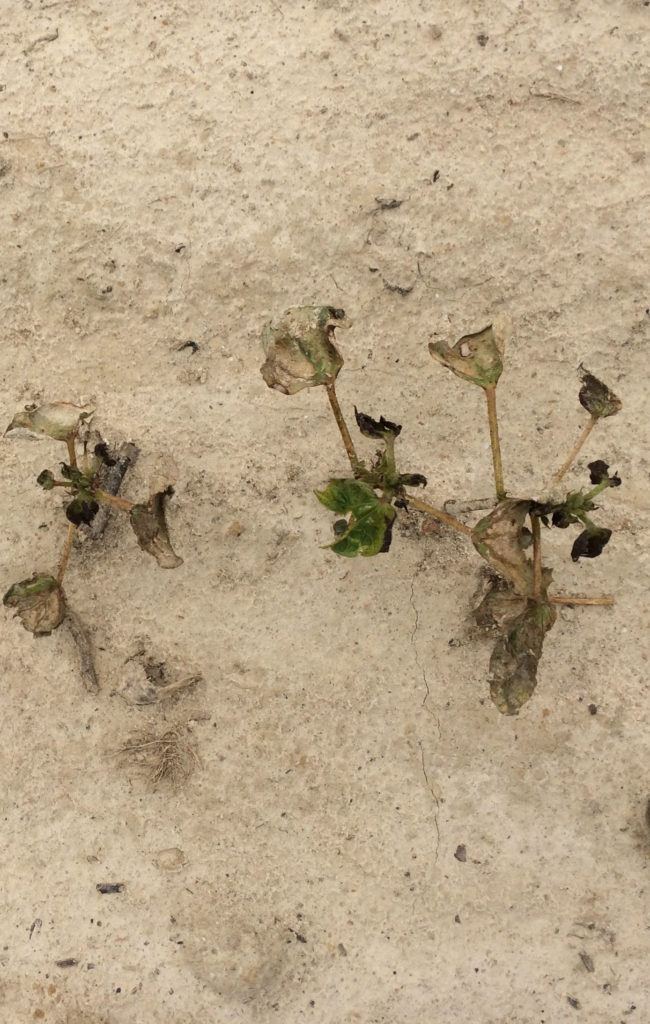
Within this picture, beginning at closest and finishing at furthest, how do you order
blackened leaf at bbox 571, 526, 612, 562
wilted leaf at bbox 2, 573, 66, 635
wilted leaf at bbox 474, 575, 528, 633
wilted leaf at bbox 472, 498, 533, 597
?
wilted leaf at bbox 472, 498, 533, 597 < blackened leaf at bbox 571, 526, 612, 562 < wilted leaf at bbox 474, 575, 528, 633 < wilted leaf at bbox 2, 573, 66, 635

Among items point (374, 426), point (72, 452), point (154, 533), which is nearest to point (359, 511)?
point (374, 426)

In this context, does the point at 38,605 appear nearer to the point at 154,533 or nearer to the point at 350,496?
the point at 154,533

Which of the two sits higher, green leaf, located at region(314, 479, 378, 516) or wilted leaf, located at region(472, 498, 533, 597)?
green leaf, located at region(314, 479, 378, 516)

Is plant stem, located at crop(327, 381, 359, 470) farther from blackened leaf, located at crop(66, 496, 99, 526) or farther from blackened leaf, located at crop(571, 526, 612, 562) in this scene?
blackened leaf, located at crop(66, 496, 99, 526)

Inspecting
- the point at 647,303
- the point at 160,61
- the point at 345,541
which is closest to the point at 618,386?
the point at 647,303

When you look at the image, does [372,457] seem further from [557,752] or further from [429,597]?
[557,752]

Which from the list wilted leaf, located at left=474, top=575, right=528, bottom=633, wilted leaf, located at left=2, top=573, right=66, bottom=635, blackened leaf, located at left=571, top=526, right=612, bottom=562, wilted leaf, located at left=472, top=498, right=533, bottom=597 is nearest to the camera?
wilted leaf, located at left=472, top=498, right=533, bottom=597

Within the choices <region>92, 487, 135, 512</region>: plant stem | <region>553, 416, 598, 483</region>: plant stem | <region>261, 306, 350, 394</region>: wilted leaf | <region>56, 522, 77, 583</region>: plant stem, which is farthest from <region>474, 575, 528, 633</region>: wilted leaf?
<region>56, 522, 77, 583</region>: plant stem
